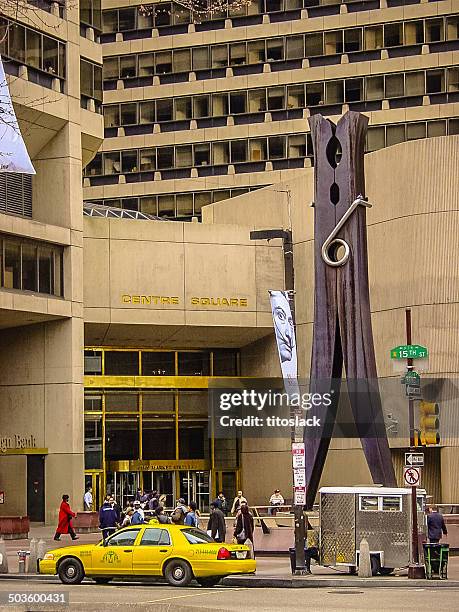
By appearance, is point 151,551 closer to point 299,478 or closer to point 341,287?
point 299,478

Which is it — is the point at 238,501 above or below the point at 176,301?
below

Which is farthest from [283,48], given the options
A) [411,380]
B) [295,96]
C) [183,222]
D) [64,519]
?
[411,380]

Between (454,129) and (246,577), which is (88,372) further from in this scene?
(246,577)

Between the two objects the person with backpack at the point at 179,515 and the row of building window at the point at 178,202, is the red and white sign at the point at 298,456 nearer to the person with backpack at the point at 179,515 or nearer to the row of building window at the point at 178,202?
the person with backpack at the point at 179,515

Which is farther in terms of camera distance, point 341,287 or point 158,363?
point 158,363

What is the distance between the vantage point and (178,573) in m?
26.9

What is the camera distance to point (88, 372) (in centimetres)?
6469

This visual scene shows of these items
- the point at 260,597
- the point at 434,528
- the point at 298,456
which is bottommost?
the point at 260,597

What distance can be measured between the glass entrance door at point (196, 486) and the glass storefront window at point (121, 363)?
595cm

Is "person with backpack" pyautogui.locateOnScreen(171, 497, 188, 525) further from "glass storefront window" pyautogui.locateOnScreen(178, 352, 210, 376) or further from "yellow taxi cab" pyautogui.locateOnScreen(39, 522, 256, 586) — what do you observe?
"glass storefront window" pyautogui.locateOnScreen(178, 352, 210, 376)

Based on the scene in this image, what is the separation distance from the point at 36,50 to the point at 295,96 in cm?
2394

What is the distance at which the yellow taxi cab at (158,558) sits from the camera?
26938 millimetres

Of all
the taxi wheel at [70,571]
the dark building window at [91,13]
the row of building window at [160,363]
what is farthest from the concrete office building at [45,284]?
the taxi wheel at [70,571]

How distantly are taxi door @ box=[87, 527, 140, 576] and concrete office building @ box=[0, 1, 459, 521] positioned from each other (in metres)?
19.5
